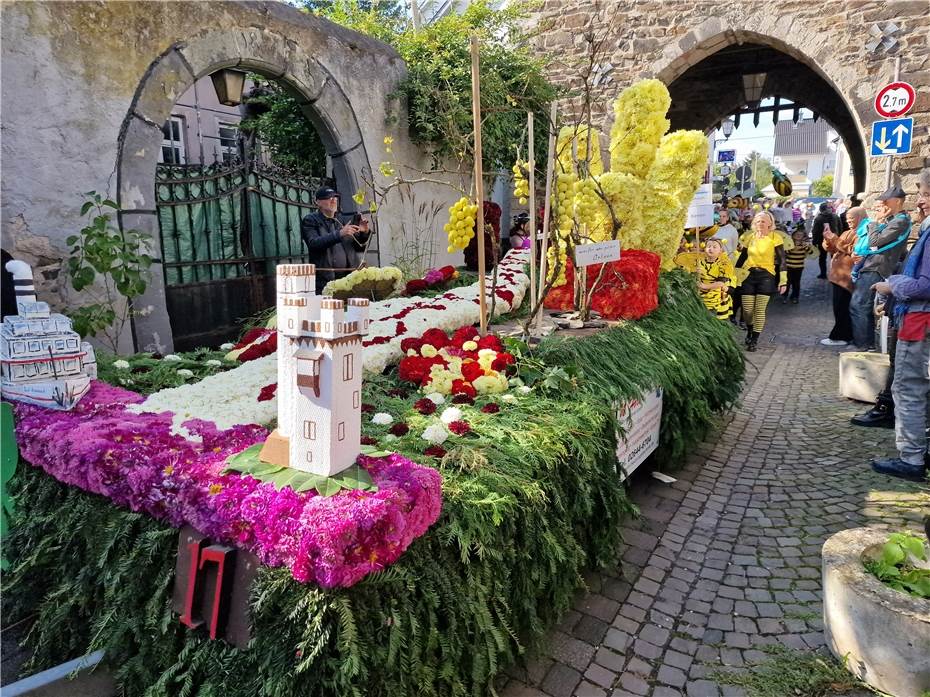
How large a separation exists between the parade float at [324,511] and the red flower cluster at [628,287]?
3.16ft

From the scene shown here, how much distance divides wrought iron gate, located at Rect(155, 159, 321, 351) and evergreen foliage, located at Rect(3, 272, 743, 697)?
3372 mm

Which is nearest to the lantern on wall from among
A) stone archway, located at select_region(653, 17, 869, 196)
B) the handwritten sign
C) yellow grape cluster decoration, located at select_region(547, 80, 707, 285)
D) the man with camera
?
the man with camera

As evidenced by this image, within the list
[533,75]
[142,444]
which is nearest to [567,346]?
[142,444]

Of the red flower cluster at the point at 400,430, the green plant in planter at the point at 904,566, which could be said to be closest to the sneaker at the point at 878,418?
the green plant in planter at the point at 904,566

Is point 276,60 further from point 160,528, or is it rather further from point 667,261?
point 160,528

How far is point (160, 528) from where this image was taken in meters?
1.86

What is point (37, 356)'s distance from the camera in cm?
235

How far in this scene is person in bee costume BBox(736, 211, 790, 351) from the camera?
25.6 ft

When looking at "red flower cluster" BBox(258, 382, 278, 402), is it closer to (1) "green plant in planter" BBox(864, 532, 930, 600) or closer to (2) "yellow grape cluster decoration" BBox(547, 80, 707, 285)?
(2) "yellow grape cluster decoration" BBox(547, 80, 707, 285)

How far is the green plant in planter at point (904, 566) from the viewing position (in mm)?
2234

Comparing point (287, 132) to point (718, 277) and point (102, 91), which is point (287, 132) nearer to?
point (102, 91)

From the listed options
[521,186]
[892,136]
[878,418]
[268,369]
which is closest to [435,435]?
[268,369]

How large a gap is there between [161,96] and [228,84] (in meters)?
1.18

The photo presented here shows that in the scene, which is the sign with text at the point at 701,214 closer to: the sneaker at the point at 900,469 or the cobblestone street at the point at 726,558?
the cobblestone street at the point at 726,558
